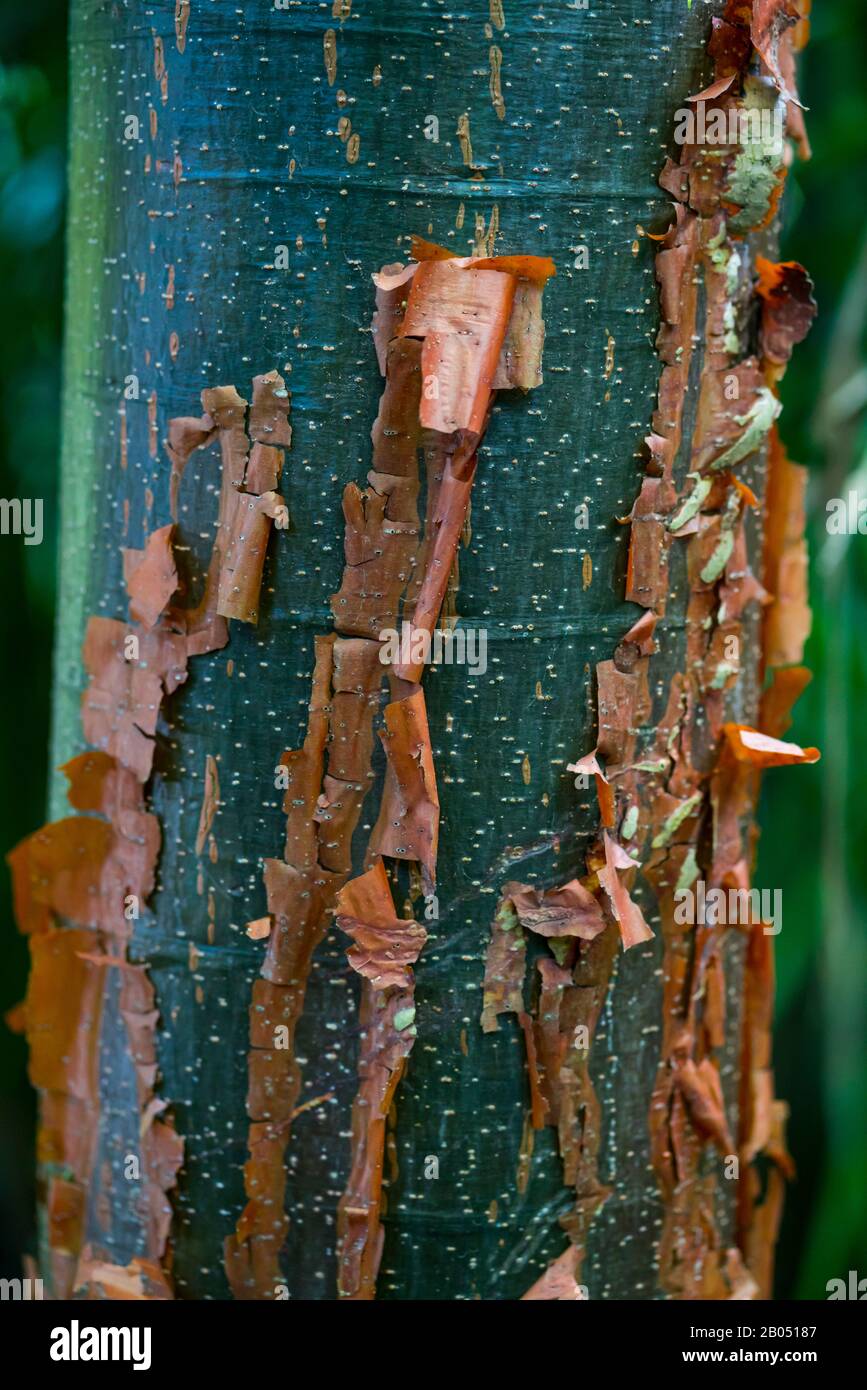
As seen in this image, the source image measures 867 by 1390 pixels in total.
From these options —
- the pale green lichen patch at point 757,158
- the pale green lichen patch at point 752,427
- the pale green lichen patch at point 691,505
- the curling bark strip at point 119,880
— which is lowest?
the curling bark strip at point 119,880

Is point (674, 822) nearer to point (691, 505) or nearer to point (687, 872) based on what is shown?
point (687, 872)

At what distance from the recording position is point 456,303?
54 centimetres

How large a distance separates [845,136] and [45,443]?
863mm

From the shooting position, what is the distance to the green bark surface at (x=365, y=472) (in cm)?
54

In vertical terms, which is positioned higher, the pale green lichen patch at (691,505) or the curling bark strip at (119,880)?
the pale green lichen patch at (691,505)

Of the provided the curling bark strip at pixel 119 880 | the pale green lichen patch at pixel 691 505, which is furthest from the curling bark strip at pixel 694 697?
the curling bark strip at pixel 119 880

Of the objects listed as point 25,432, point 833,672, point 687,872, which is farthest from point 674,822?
point 25,432

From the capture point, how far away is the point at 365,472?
0.56 meters

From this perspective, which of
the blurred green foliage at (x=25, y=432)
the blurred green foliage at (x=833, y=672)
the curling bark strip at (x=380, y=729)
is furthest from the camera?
the blurred green foliage at (x=25, y=432)

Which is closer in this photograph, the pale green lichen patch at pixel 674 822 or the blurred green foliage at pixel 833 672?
the pale green lichen patch at pixel 674 822

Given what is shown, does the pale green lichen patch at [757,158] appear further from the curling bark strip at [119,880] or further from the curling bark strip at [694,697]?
the curling bark strip at [119,880]

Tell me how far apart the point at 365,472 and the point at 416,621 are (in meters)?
0.07

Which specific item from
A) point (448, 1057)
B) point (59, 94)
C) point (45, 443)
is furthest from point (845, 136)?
point (448, 1057)

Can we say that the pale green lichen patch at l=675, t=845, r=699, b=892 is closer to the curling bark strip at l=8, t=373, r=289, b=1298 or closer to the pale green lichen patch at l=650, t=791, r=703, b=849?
the pale green lichen patch at l=650, t=791, r=703, b=849
